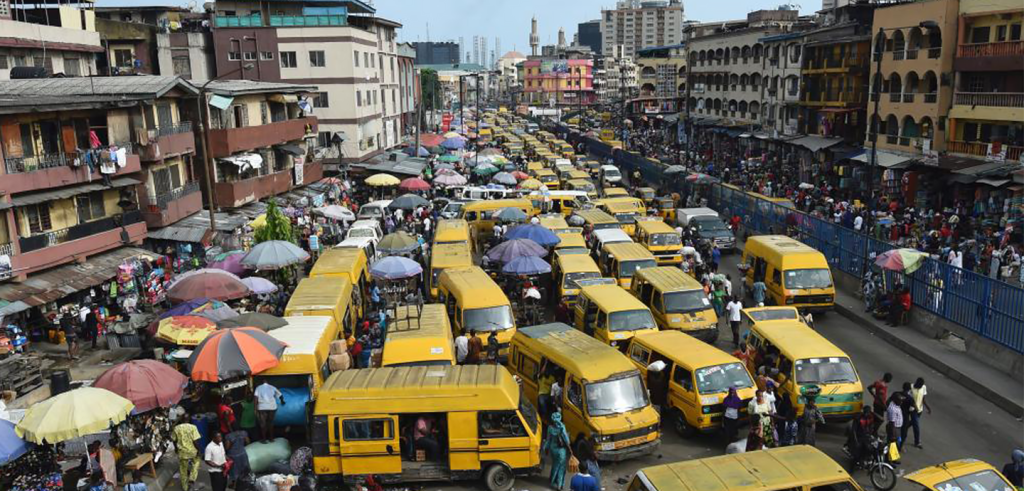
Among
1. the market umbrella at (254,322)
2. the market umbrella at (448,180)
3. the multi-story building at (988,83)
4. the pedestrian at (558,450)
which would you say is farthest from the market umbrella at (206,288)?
the multi-story building at (988,83)

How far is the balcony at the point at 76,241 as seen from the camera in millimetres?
22391

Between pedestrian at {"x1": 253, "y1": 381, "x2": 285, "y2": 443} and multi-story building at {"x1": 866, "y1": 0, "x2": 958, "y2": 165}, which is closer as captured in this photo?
pedestrian at {"x1": 253, "y1": 381, "x2": 285, "y2": 443}

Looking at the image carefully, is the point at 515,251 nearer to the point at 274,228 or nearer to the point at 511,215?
the point at 511,215

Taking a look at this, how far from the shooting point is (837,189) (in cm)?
4378

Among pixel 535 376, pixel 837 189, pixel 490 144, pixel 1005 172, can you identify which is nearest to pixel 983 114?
pixel 1005 172

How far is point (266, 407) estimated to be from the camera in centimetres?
1428

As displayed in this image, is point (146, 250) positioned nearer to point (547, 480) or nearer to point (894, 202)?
point (547, 480)

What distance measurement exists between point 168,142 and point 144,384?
1795 centimetres

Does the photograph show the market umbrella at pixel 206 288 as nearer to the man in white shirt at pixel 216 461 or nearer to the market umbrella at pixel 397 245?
the market umbrella at pixel 397 245

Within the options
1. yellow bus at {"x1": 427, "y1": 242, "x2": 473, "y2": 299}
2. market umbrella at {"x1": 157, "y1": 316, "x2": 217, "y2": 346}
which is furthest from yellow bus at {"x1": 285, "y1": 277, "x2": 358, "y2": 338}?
yellow bus at {"x1": 427, "y1": 242, "x2": 473, "y2": 299}

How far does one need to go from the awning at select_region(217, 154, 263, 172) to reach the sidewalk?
2492 centimetres

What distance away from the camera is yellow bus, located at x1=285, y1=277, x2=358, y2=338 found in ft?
60.7

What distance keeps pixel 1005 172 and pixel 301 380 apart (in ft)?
97.0

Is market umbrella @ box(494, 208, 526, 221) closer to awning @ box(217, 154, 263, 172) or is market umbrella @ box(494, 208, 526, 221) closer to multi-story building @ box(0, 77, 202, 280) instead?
awning @ box(217, 154, 263, 172)
